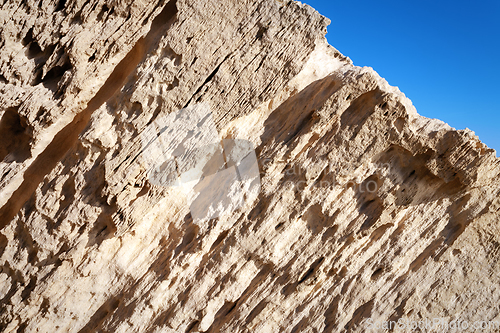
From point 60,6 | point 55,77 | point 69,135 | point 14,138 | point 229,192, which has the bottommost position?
point 14,138

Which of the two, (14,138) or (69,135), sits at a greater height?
(69,135)

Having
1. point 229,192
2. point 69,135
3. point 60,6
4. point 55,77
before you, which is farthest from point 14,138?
point 229,192

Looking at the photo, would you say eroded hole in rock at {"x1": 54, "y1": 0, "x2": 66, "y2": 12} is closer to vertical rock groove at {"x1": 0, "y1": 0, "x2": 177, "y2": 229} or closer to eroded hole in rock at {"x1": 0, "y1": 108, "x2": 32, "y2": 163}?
vertical rock groove at {"x1": 0, "y1": 0, "x2": 177, "y2": 229}

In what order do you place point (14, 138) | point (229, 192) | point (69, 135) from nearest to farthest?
point (229, 192), point (69, 135), point (14, 138)

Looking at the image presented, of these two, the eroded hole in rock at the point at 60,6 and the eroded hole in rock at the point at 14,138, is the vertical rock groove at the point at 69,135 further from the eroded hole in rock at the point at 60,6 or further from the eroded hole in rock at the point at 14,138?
the eroded hole in rock at the point at 60,6

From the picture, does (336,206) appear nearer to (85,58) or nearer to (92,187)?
(92,187)

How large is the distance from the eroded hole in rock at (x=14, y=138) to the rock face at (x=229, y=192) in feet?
0.16

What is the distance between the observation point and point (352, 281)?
24.6ft

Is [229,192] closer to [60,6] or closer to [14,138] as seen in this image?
[14,138]

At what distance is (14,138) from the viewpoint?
7617 millimetres

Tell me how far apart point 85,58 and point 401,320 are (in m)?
9.94

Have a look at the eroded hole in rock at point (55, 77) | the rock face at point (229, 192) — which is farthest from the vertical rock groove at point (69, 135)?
the eroded hole in rock at point (55, 77)

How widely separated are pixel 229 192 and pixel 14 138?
5727 mm

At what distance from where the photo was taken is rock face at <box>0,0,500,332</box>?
6539 millimetres
